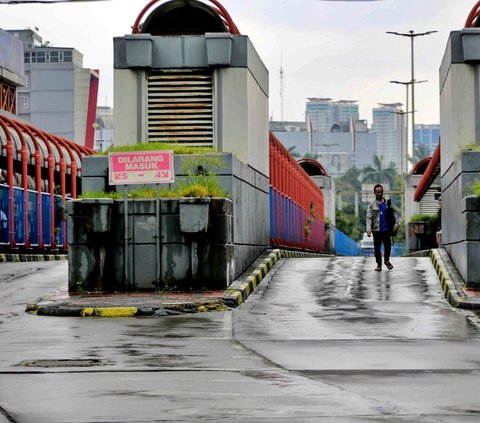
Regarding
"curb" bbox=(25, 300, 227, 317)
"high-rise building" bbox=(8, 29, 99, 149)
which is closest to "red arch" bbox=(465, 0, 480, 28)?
"curb" bbox=(25, 300, 227, 317)

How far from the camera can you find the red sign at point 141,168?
727 inches

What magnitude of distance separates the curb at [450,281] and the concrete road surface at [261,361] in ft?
0.72

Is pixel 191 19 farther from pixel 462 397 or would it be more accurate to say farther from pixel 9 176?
pixel 462 397

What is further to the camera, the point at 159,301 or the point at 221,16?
the point at 221,16

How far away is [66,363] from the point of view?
10.5m

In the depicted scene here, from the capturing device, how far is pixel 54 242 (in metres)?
41.8

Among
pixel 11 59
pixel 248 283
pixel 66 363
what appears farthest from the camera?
pixel 11 59

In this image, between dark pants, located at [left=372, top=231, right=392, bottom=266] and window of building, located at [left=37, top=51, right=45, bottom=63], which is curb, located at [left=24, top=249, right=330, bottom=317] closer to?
dark pants, located at [left=372, top=231, right=392, bottom=266]

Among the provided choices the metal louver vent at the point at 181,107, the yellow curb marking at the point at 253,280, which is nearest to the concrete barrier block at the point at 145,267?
the yellow curb marking at the point at 253,280

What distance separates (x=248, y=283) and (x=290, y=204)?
17.2m

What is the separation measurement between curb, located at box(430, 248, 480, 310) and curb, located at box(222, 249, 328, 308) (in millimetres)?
3059

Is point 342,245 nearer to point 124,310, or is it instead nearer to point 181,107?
point 181,107

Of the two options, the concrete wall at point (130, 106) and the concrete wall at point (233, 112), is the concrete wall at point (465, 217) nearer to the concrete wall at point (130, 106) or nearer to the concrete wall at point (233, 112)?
the concrete wall at point (233, 112)

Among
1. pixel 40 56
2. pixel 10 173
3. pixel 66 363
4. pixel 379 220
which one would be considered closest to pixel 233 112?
pixel 379 220
